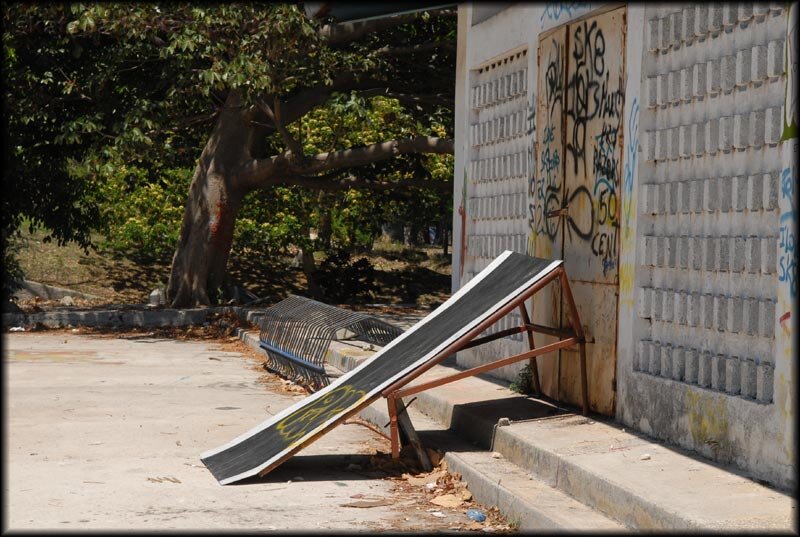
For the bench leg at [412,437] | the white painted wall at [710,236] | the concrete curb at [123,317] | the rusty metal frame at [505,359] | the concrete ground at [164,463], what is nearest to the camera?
the white painted wall at [710,236]

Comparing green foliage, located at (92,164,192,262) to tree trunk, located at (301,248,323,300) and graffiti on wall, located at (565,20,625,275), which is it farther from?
graffiti on wall, located at (565,20,625,275)

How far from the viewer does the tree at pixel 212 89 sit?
56.4ft

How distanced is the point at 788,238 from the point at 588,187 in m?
3.12

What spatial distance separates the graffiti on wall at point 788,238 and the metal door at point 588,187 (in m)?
2.34

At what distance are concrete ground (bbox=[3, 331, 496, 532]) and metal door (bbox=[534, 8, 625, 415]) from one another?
6.13ft

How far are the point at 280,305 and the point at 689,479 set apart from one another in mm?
10277

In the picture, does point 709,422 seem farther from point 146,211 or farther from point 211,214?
point 146,211

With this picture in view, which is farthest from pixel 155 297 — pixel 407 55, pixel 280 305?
pixel 280 305

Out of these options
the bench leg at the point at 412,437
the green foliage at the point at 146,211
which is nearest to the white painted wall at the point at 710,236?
the bench leg at the point at 412,437

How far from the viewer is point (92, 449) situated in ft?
28.2

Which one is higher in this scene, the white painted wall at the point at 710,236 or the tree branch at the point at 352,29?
the tree branch at the point at 352,29

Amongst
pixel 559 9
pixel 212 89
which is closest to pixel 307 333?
pixel 559 9

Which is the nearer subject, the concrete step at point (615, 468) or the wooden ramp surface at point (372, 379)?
the concrete step at point (615, 468)

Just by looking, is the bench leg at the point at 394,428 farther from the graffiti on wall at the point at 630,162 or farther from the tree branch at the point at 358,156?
the tree branch at the point at 358,156
